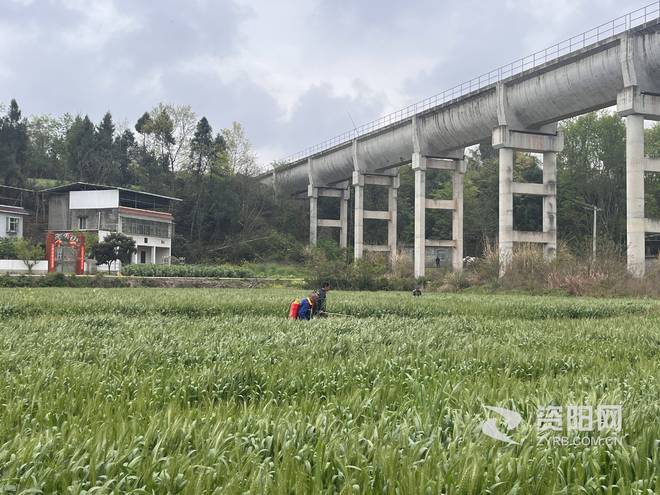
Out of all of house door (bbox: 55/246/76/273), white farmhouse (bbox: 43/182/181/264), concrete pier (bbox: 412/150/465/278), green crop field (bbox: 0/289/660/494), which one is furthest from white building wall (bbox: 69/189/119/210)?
green crop field (bbox: 0/289/660/494)

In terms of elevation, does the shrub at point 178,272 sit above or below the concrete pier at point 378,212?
below

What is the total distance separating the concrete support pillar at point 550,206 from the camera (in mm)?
36406

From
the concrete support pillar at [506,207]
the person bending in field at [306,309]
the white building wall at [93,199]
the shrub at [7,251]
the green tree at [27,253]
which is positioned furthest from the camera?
the white building wall at [93,199]

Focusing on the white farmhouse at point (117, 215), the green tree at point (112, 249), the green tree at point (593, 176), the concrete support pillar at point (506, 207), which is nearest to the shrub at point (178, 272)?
the green tree at point (112, 249)

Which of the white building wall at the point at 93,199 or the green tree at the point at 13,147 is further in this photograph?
the green tree at the point at 13,147

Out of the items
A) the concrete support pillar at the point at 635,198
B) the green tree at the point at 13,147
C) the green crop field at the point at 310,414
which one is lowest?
the green crop field at the point at 310,414

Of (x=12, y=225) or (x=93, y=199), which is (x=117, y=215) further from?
(x=12, y=225)

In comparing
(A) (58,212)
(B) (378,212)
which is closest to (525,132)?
(B) (378,212)

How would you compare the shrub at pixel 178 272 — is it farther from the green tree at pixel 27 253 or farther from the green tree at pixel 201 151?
the green tree at pixel 201 151

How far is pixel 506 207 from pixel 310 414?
33.4 metres

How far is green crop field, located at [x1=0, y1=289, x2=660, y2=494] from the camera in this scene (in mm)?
3094

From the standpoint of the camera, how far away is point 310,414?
446cm

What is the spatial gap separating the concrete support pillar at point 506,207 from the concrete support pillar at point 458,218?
27.1ft

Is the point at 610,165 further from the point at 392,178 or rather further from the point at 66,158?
the point at 66,158
